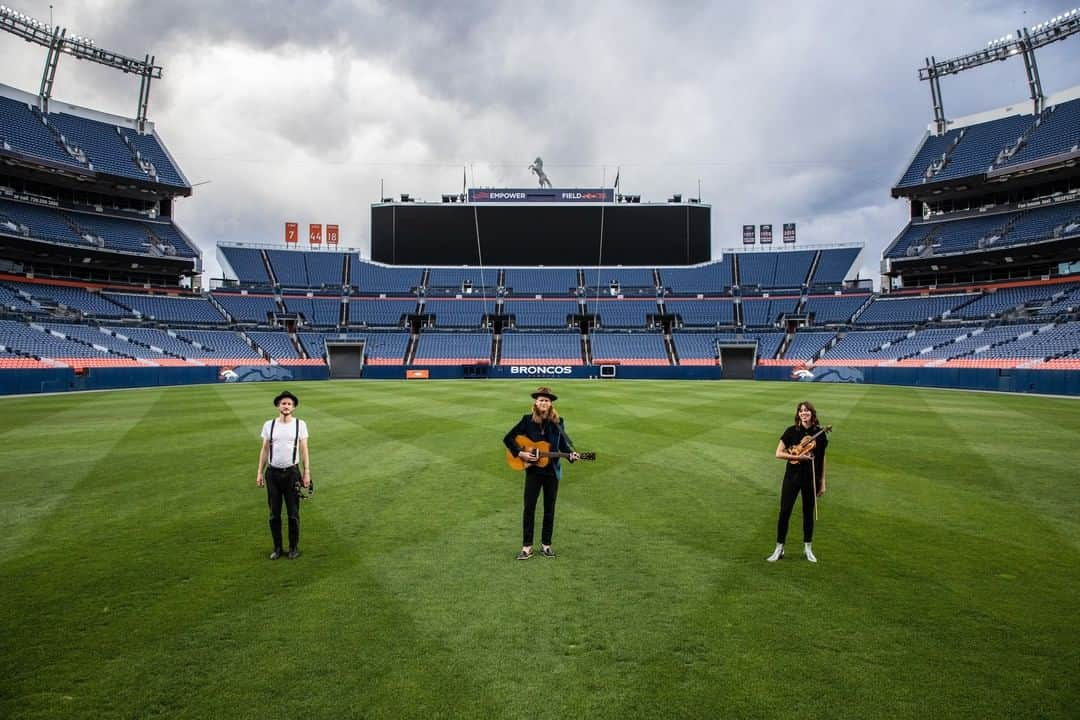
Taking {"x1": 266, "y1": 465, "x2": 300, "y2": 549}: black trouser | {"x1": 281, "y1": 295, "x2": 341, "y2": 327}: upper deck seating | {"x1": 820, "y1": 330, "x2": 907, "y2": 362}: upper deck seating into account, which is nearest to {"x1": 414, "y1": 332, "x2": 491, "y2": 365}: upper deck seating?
{"x1": 281, "y1": 295, "x2": 341, "y2": 327}: upper deck seating

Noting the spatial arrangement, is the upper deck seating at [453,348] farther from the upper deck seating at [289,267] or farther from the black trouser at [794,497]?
the black trouser at [794,497]

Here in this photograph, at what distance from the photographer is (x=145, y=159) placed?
60.2 metres

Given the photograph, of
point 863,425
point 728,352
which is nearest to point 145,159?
point 728,352

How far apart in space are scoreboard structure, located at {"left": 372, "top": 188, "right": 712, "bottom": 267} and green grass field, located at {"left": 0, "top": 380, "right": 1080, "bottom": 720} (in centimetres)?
5985

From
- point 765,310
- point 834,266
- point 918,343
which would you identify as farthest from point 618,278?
point 918,343

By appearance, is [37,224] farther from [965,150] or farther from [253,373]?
[965,150]

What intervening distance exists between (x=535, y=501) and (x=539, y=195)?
67069mm

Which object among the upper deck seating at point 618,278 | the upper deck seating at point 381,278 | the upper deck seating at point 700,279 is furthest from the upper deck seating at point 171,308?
the upper deck seating at point 700,279

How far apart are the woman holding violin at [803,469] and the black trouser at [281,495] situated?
6.20 metres

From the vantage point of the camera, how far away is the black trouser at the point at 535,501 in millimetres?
7391

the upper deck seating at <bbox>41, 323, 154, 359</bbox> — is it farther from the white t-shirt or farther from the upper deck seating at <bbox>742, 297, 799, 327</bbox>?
the upper deck seating at <bbox>742, 297, 799, 327</bbox>

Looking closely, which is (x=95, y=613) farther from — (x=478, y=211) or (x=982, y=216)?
(x=982, y=216)

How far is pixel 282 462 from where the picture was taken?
23.7 feet

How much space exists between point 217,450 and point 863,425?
20488 millimetres
